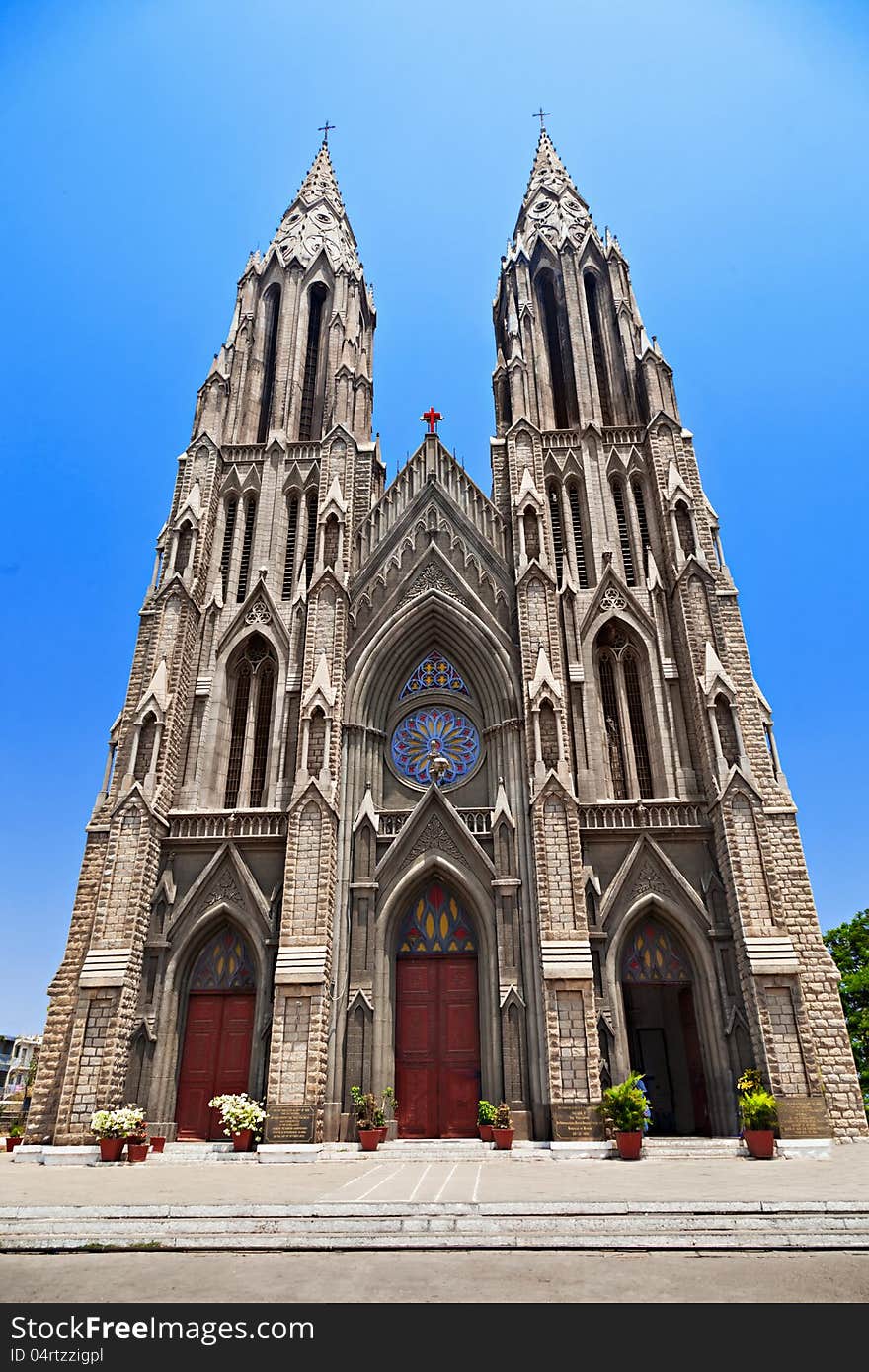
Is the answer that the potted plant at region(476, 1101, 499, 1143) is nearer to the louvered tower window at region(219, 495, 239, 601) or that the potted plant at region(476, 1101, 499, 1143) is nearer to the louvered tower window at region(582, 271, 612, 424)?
the louvered tower window at region(219, 495, 239, 601)

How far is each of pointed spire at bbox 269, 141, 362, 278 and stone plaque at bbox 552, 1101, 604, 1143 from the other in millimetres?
30560

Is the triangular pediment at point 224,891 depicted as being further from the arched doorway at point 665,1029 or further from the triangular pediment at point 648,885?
the arched doorway at point 665,1029

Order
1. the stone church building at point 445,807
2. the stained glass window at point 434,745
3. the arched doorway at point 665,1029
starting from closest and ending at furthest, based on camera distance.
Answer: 1. the stone church building at point 445,807
2. the arched doorway at point 665,1029
3. the stained glass window at point 434,745

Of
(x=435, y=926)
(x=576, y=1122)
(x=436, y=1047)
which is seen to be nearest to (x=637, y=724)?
(x=435, y=926)

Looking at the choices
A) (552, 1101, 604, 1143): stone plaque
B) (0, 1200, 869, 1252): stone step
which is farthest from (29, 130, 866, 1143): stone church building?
(0, 1200, 869, 1252): stone step

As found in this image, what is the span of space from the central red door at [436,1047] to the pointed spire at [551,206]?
28171mm

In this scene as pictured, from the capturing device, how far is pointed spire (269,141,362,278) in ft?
106

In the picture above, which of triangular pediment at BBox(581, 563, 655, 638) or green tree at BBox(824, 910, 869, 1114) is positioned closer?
triangular pediment at BBox(581, 563, 655, 638)

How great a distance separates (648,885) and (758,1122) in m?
5.72

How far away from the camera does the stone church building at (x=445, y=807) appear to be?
1822 centimetres

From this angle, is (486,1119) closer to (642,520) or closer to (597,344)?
(642,520)

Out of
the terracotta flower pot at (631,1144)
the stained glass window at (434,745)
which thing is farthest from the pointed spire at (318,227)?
the terracotta flower pot at (631,1144)

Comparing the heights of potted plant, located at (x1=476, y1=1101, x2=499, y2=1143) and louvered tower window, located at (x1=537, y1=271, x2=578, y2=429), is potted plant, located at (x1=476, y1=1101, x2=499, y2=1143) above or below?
below
